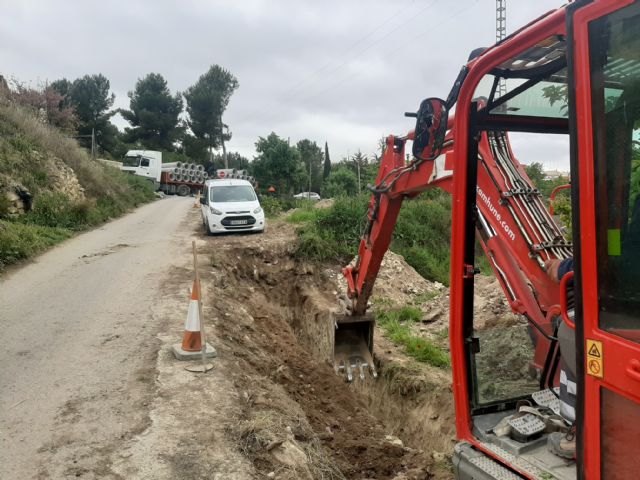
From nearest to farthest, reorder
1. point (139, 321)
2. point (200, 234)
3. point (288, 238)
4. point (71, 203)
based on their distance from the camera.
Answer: point (139, 321), point (288, 238), point (200, 234), point (71, 203)

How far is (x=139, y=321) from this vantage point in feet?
24.1

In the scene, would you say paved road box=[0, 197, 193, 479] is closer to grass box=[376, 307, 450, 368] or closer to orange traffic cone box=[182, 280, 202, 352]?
orange traffic cone box=[182, 280, 202, 352]

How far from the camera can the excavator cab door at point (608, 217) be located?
76.4 inches

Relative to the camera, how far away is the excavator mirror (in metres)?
3.32

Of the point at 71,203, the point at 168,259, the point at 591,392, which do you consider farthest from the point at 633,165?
the point at 71,203

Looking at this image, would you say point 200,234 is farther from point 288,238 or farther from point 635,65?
A: point 635,65

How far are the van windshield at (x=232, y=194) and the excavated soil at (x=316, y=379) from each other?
11.9 feet

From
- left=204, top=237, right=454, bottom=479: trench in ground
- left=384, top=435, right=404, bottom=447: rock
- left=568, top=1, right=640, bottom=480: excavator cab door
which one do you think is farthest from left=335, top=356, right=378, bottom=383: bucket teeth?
left=568, top=1, right=640, bottom=480: excavator cab door

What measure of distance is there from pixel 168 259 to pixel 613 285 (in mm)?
10807

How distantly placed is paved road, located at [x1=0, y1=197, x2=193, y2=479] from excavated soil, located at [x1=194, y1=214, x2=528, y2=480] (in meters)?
0.98

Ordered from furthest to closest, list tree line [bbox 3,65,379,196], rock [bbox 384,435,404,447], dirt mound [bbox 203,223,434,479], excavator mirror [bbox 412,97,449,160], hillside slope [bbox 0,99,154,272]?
tree line [bbox 3,65,379,196] < hillside slope [bbox 0,99,154,272] < rock [bbox 384,435,404,447] < dirt mound [bbox 203,223,434,479] < excavator mirror [bbox 412,97,449,160]

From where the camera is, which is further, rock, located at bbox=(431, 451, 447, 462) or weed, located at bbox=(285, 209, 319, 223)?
weed, located at bbox=(285, 209, 319, 223)

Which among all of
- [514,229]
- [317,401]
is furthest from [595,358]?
[317,401]

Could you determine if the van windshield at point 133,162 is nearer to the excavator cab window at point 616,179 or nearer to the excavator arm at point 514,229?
the excavator arm at point 514,229
